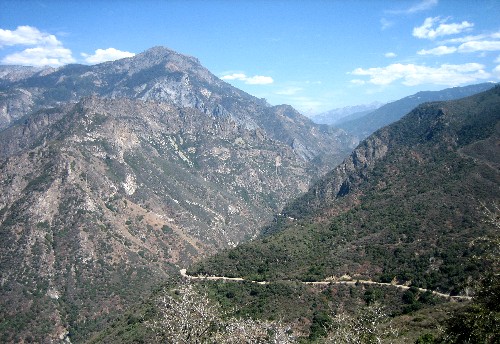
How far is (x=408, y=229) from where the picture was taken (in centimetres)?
11244

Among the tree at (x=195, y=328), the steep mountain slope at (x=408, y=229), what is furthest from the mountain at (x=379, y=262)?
the tree at (x=195, y=328)

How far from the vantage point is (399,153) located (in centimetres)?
18800

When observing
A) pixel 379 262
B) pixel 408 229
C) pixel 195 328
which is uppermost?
pixel 195 328

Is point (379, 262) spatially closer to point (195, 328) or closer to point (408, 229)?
point (408, 229)

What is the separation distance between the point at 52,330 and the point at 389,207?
4780 inches

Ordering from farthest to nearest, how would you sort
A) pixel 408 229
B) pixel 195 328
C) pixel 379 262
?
1. pixel 408 229
2. pixel 379 262
3. pixel 195 328

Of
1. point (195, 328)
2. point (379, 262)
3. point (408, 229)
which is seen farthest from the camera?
point (408, 229)

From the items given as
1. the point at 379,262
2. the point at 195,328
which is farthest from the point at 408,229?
the point at 195,328

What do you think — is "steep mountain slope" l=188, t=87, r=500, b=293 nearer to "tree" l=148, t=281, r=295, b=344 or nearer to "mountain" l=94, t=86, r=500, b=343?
"mountain" l=94, t=86, r=500, b=343

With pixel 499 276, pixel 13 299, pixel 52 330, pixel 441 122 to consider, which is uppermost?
pixel 441 122

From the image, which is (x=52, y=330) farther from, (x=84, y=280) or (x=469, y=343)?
(x=469, y=343)

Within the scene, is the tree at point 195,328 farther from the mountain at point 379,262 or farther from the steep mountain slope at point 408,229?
the steep mountain slope at point 408,229

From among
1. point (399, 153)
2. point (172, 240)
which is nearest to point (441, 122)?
point (399, 153)

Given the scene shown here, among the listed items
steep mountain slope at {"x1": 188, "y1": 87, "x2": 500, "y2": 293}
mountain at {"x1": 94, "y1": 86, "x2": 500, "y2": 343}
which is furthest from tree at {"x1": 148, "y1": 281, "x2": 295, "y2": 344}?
steep mountain slope at {"x1": 188, "y1": 87, "x2": 500, "y2": 293}
